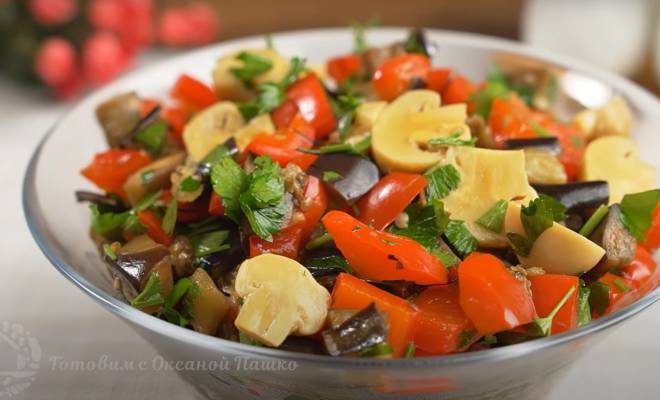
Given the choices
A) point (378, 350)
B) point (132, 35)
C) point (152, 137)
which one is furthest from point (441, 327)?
point (132, 35)

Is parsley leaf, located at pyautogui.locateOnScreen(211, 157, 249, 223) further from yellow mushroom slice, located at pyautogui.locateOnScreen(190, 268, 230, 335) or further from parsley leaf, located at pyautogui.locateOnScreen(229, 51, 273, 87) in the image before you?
parsley leaf, located at pyautogui.locateOnScreen(229, 51, 273, 87)

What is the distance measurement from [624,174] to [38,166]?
2.05 m

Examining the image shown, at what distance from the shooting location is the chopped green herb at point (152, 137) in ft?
8.73

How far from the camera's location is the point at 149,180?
2.41 m

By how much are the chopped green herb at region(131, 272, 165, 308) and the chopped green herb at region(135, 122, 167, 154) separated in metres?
0.78

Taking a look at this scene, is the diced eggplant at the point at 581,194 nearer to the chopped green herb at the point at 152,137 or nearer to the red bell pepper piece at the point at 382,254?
the red bell pepper piece at the point at 382,254

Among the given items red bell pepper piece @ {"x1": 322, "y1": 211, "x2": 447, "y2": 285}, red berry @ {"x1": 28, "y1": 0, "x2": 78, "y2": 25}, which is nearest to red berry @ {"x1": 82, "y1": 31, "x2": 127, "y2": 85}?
red berry @ {"x1": 28, "y1": 0, "x2": 78, "y2": 25}

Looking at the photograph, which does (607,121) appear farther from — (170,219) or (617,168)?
(170,219)

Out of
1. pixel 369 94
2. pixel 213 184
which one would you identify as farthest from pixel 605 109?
pixel 213 184

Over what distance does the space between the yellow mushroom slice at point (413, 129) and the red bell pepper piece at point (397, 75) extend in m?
0.15

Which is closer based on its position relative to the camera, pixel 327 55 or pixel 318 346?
pixel 318 346

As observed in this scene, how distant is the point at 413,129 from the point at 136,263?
947 millimetres

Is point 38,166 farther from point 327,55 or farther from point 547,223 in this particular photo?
point 547,223

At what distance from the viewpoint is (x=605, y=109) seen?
282 cm
